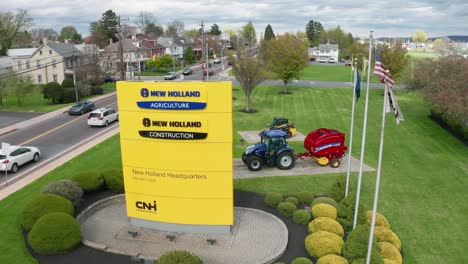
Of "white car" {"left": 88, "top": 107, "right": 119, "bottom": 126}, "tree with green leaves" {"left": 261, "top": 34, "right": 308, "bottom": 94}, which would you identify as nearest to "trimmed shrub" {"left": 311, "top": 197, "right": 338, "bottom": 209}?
"white car" {"left": 88, "top": 107, "right": 119, "bottom": 126}

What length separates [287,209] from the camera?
1753cm

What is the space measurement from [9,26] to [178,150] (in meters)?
90.5

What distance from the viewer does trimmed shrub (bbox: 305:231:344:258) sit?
1399cm

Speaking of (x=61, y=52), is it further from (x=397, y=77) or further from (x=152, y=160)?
(x=152, y=160)

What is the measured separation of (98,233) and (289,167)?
12.2 m

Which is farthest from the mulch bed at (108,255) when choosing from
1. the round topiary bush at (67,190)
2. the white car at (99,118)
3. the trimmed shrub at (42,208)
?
the white car at (99,118)

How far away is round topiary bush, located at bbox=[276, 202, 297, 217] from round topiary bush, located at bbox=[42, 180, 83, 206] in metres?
9.22

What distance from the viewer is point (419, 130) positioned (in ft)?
115

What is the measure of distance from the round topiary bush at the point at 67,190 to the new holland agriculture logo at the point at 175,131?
536cm

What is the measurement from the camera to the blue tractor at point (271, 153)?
23.7 metres

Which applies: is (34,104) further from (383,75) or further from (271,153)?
(383,75)

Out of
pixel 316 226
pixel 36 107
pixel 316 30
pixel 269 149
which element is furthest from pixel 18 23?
pixel 316 30

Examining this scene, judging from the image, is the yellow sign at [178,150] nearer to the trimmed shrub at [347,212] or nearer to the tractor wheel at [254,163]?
the trimmed shrub at [347,212]

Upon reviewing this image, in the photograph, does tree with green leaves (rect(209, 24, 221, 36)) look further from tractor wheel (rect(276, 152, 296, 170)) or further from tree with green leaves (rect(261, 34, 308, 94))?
tractor wheel (rect(276, 152, 296, 170))
